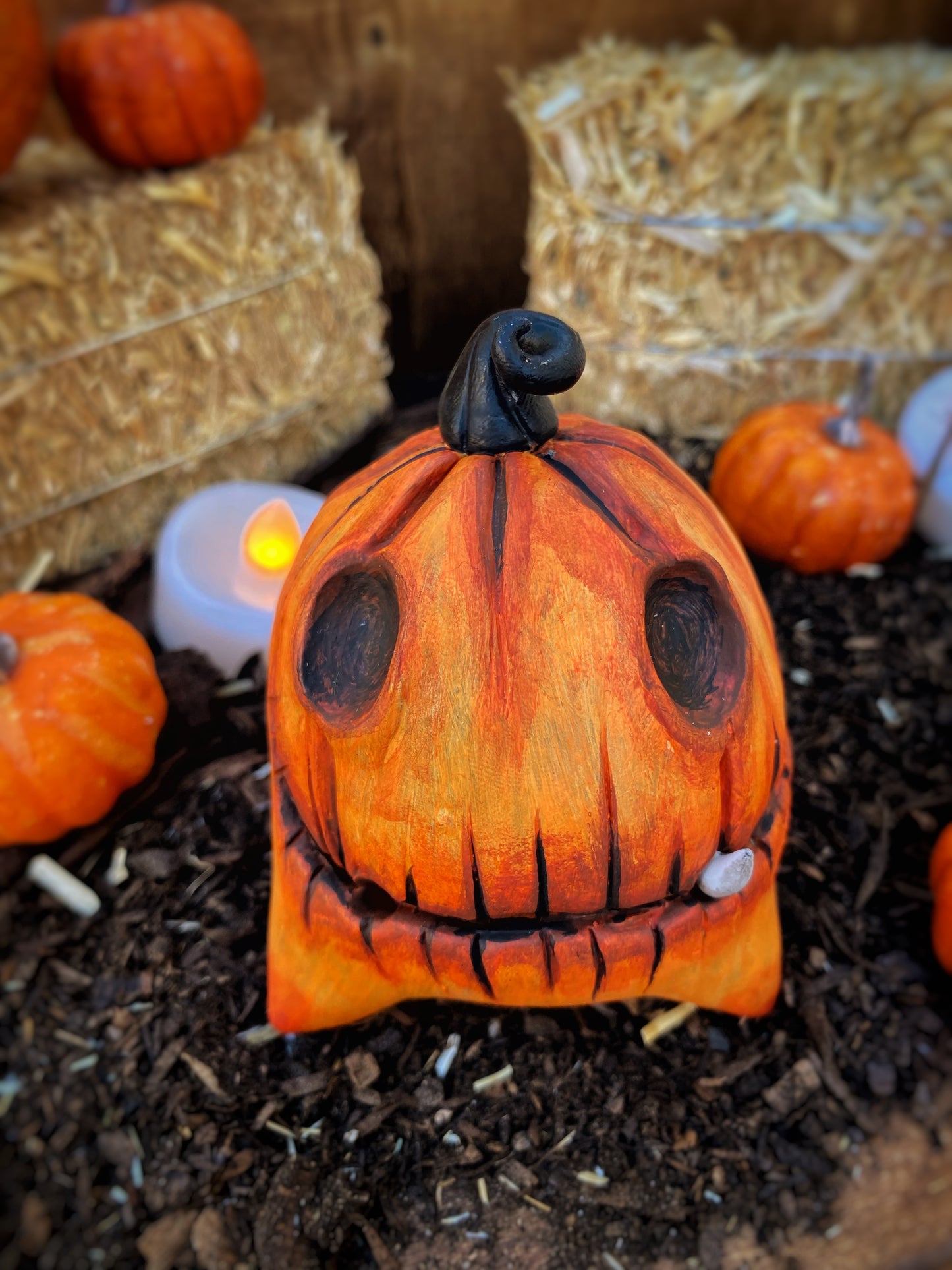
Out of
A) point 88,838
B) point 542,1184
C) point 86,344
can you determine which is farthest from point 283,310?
point 542,1184

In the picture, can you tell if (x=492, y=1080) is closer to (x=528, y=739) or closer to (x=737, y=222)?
(x=528, y=739)

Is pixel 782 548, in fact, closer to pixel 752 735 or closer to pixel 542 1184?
pixel 752 735

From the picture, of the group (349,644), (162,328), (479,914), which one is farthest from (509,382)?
(162,328)

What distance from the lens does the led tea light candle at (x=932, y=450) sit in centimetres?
221

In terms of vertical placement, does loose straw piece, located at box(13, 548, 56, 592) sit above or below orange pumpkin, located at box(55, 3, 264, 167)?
below

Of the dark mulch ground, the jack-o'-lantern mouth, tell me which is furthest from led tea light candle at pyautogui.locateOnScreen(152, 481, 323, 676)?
the jack-o'-lantern mouth

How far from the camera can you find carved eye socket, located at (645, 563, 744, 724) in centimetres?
92

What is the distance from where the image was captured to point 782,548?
218cm

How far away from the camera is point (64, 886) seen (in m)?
1.51

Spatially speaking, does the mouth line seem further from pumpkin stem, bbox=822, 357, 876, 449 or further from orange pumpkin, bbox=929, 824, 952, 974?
pumpkin stem, bbox=822, 357, 876, 449

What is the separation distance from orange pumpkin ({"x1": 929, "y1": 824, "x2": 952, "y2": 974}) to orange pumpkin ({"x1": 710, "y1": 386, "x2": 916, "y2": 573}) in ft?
2.87

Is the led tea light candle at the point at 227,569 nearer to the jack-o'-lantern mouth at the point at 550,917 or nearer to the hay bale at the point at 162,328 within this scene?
the hay bale at the point at 162,328

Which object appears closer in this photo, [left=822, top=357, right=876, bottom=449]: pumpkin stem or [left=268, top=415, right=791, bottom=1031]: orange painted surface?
[left=268, top=415, right=791, bottom=1031]: orange painted surface

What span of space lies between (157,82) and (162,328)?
1.85ft
